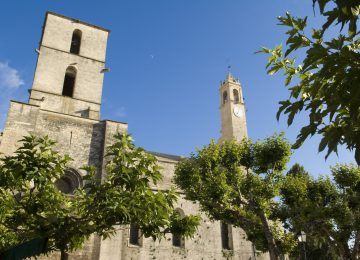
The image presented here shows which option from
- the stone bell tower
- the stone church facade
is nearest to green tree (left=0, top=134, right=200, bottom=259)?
the stone church facade

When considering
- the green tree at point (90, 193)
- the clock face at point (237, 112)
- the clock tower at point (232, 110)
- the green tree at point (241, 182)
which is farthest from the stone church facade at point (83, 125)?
the clock face at point (237, 112)

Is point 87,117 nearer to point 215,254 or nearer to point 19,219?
point 215,254

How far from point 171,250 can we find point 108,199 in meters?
13.4

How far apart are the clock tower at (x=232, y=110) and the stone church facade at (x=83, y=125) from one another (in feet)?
43.6

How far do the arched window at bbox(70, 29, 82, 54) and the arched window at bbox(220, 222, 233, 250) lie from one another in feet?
51.0

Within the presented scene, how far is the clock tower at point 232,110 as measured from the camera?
115 feet

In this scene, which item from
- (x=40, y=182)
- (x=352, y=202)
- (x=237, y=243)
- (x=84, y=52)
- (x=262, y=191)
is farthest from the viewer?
(x=84, y=52)

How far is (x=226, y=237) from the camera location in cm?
2316

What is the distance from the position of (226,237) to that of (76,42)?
17.0 m

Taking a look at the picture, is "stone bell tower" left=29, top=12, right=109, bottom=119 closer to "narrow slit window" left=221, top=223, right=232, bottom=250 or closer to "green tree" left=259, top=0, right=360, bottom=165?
"narrow slit window" left=221, top=223, right=232, bottom=250

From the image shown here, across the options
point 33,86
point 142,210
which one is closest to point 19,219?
point 142,210

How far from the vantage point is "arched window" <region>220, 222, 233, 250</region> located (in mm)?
22750

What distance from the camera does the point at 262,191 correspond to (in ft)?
51.7

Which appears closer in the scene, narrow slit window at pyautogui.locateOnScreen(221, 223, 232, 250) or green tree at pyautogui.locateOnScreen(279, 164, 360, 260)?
green tree at pyautogui.locateOnScreen(279, 164, 360, 260)
